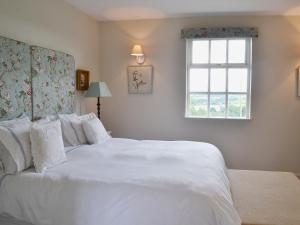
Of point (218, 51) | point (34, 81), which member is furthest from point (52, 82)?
point (218, 51)

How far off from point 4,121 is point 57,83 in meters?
1.07

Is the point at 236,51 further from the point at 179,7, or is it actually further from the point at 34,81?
the point at 34,81

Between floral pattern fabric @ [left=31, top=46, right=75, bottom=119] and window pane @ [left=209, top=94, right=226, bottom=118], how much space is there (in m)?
2.12

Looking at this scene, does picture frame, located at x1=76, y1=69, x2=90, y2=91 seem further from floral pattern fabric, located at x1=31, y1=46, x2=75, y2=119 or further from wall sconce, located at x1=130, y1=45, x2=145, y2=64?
wall sconce, located at x1=130, y1=45, x2=145, y2=64

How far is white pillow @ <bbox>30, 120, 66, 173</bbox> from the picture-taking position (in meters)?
2.35

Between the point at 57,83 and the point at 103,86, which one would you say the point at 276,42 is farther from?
the point at 57,83

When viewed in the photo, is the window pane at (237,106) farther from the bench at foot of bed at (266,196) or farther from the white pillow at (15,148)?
the white pillow at (15,148)

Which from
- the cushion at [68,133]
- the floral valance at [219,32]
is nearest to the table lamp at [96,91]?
the cushion at [68,133]

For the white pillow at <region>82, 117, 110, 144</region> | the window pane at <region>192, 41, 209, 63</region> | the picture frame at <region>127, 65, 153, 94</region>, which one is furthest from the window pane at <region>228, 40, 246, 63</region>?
the white pillow at <region>82, 117, 110, 144</region>

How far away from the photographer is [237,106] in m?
4.55

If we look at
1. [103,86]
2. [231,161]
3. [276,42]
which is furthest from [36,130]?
[276,42]

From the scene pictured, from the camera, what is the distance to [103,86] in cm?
421

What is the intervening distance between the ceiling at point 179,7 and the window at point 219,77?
1.59 feet

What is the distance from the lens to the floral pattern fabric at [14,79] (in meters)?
2.70
